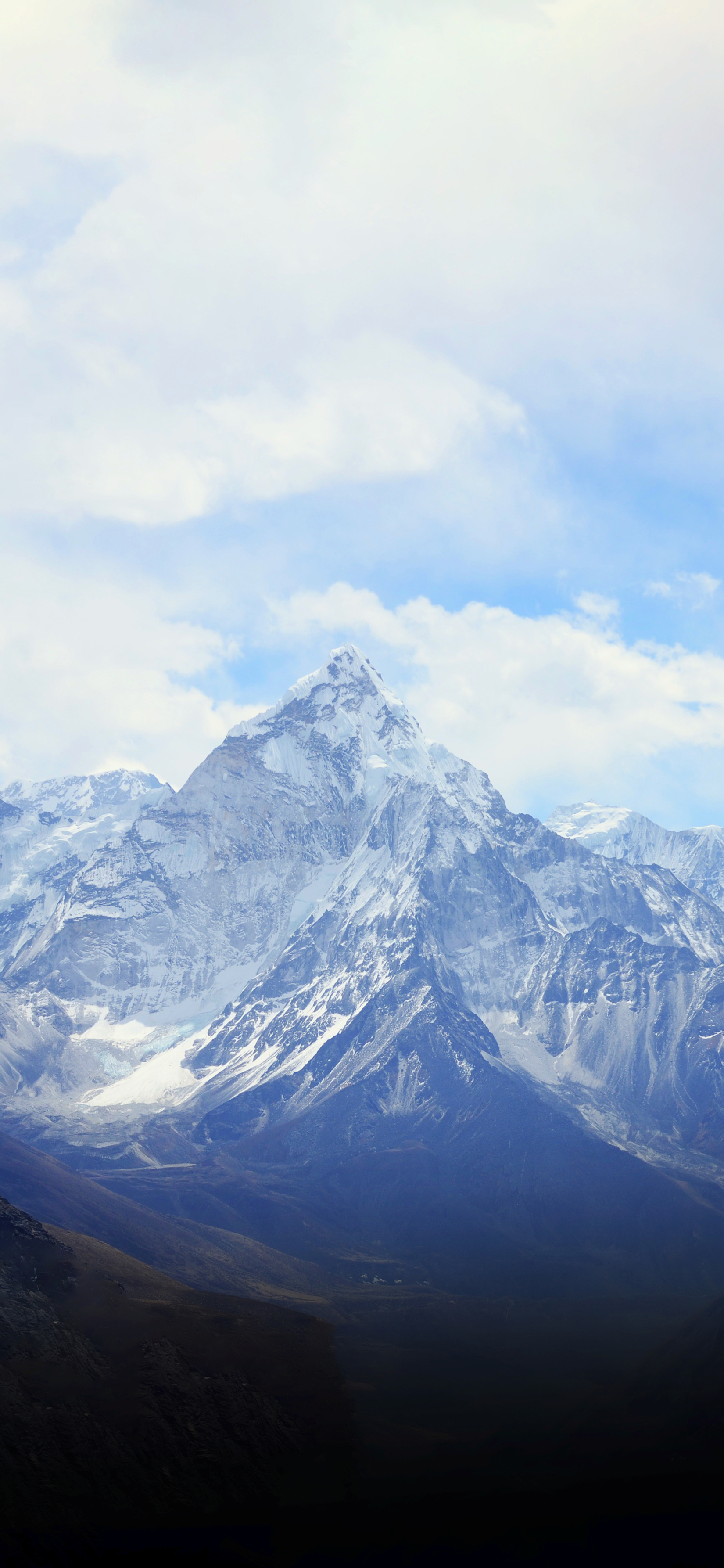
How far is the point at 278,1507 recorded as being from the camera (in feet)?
350

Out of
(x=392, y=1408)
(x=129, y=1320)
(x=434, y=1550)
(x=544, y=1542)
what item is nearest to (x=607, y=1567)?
(x=544, y=1542)

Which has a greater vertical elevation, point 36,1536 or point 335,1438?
point 335,1438

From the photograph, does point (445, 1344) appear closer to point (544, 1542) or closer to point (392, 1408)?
point (392, 1408)

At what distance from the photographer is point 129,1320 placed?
13438cm

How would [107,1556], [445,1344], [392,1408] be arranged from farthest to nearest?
[445,1344]
[392,1408]
[107,1556]

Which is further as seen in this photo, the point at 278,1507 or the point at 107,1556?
the point at 278,1507

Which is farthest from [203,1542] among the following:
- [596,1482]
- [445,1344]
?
[445,1344]

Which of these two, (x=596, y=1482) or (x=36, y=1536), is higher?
(x=596, y=1482)

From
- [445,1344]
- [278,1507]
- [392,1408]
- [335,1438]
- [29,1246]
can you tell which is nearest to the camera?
[278,1507]

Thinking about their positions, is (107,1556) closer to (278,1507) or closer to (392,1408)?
(278,1507)

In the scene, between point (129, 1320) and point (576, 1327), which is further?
point (576, 1327)

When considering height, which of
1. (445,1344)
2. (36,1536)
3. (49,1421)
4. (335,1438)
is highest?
(445,1344)

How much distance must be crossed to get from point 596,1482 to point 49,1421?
5081 centimetres

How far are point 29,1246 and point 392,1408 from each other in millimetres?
46701
